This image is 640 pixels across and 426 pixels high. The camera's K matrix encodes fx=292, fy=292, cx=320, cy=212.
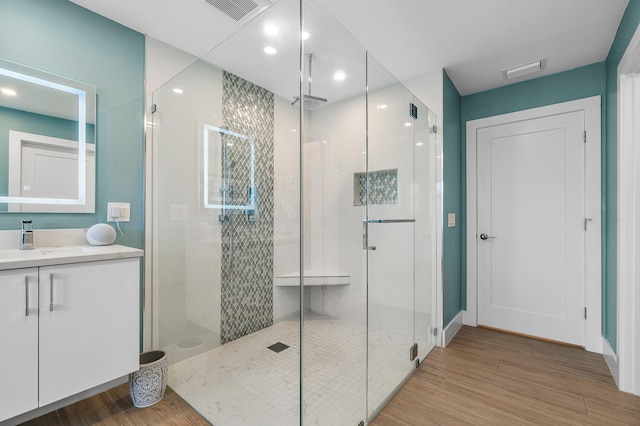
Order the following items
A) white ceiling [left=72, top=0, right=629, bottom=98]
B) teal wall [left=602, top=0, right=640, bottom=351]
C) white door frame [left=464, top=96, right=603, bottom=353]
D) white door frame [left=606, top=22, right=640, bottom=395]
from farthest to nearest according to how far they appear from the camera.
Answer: white door frame [left=464, top=96, right=603, bottom=353] < teal wall [left=602, top=0, right=640, bottom=351] < white door frame [left=606, top=22, right=640, bottom=395] < white ceiling [left=72, top=0, right=629, bottom=98]

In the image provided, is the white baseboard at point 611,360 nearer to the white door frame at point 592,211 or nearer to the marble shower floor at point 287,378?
the white door frame at point 592,211

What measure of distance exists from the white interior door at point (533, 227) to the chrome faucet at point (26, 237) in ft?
12.2

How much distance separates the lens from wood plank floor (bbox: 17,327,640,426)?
1674 millimetres

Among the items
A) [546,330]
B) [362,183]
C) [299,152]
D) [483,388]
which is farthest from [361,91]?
[546,330]

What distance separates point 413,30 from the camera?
2.15m

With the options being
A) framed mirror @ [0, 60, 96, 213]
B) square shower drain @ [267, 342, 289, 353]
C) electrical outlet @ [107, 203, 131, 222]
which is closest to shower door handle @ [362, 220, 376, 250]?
square shower drain @ [267, 342, 289, 353]

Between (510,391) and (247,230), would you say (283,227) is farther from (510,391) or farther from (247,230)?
(510,391)

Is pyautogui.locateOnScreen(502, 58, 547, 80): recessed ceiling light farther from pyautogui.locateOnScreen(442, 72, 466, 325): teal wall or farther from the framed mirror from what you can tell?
the framed mirror

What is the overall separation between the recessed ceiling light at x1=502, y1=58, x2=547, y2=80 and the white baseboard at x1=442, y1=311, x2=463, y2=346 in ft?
8.02

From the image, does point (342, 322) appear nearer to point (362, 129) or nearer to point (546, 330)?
point (362, 129)

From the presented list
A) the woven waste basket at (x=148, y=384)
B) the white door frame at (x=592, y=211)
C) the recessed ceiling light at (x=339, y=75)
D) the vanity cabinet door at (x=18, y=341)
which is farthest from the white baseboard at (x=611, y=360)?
the vanity cabinet door at (x=18, y=341)

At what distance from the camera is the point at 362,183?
1792 millimetres

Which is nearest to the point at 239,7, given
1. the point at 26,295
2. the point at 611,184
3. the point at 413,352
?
the point at 26,295

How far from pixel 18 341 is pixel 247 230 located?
1.11 m
